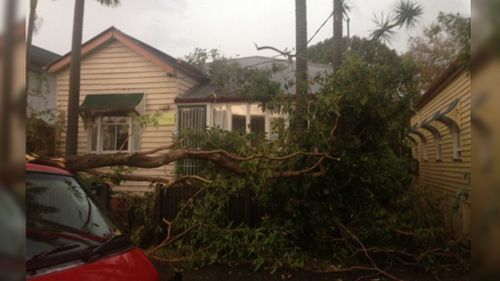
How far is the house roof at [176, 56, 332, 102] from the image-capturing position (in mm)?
8500

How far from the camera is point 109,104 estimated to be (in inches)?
358

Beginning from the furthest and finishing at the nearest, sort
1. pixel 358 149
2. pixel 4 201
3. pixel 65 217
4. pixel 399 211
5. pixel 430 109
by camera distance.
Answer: pixel 430 109, pixel 399 211, pixel 358 149, pixel 65 217, pixel 4 201

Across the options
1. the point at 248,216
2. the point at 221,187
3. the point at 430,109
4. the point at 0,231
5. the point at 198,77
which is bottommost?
the point at 248,216

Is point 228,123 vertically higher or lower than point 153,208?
higher

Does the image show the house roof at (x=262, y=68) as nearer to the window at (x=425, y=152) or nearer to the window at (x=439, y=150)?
the window at (x=439, y=150)

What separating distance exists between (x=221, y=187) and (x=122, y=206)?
1774 mm

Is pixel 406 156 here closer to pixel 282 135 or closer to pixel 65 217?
pixel 282 135

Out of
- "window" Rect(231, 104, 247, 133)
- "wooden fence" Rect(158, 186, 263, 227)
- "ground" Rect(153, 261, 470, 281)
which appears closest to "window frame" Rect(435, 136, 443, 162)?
"window" Rect(231, 104, 247, 133)

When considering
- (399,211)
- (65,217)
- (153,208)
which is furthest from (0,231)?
(399,211)

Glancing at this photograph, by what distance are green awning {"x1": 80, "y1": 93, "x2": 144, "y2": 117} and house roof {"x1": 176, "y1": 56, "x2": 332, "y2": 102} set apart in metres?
1.37

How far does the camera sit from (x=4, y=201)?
467 mm

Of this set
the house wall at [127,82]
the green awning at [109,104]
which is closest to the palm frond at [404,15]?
the house wall at [127,82]

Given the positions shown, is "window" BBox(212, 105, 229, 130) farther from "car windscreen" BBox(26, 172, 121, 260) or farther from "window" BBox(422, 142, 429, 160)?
"car windscreen" BBox(26, 172, 121, 260)

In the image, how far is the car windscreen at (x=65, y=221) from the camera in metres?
1.38
